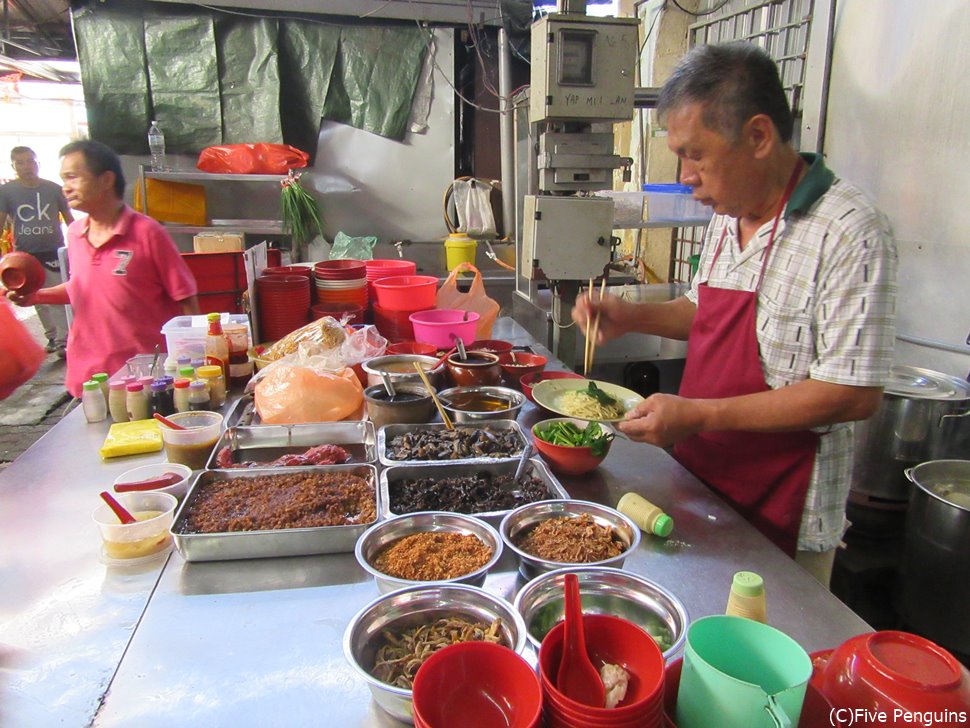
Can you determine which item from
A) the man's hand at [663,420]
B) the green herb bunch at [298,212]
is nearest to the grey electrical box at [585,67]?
the man's hand at [663,420]

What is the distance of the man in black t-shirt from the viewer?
22.2ft

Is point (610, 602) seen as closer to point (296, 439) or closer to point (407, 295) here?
point (296, 439)

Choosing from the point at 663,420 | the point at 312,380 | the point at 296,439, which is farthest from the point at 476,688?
the point at 312,380

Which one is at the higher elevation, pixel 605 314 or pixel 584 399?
pixel 605 314

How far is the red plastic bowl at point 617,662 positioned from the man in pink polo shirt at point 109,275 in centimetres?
294

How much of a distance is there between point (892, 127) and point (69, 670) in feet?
14.9

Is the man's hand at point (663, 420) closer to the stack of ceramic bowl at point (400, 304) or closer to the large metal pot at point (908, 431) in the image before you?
the large metal pot at point (908, 431)

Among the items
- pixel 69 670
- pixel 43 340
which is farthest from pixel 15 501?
pixel 43 340

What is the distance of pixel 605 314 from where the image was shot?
7.58ft

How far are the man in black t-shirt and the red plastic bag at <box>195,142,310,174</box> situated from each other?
2384 mm

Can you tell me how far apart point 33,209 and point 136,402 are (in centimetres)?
613

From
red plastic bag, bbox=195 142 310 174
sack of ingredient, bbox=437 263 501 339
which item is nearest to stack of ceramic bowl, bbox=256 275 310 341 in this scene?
sack of ingredient, bbox=437 263 501 339

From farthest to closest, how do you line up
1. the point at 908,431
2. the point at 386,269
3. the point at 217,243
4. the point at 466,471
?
1. the point at 217,243
2. the point at 386,269
3. the point at 908,431
4. the point at 466,471

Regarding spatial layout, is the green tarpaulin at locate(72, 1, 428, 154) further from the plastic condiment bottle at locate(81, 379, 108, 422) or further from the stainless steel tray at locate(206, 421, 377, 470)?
the stainless steel tray at locate(206, 421, 377, 470)
